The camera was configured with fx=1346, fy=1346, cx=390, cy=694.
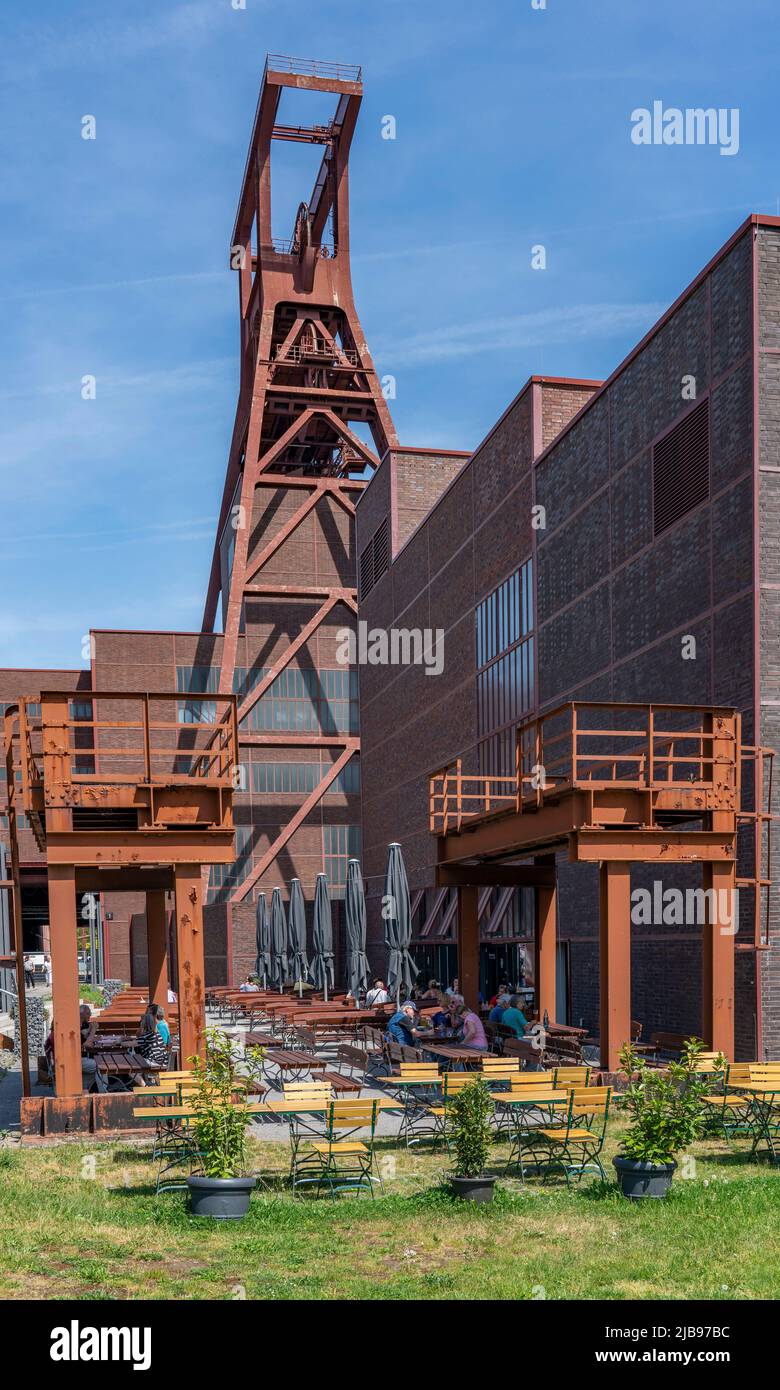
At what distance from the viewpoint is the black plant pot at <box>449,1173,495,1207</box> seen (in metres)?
11.6

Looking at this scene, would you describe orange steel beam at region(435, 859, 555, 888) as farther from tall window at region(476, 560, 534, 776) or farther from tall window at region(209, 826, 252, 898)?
tall window at region(209, 826, 252, 898)

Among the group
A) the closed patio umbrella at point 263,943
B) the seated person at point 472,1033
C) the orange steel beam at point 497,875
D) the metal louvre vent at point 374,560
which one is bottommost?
the closed patio umbrella at point 263,943

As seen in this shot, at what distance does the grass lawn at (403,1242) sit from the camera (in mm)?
9094

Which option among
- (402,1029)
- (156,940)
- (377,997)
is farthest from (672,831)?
(377,997)

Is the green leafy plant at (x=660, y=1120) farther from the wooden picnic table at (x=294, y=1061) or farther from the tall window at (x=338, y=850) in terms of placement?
the tall window at (x=338, y=850)

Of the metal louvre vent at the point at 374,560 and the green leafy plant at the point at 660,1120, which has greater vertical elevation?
the metal louvre vent at the point at 374,560

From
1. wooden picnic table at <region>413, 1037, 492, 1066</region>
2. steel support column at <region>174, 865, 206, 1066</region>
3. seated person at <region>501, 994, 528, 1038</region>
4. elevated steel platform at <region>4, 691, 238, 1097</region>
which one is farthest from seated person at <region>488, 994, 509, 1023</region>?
elevated steel platform at <region>4, 691, 238, 1097</region>

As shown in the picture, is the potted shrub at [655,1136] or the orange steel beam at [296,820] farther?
the orange steel beam at [296,820]

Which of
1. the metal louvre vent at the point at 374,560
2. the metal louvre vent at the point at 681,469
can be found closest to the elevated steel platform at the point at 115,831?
the metal louvre vent at the point at 681,469

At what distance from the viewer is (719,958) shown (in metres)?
18.1

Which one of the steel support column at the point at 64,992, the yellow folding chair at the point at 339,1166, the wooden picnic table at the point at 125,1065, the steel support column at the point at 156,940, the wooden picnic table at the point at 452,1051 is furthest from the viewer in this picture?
the steel support column at the point at 156,940

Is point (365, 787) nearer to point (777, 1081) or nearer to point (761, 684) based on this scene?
point (761, 684)

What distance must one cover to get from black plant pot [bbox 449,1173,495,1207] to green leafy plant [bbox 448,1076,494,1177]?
109 millimetres

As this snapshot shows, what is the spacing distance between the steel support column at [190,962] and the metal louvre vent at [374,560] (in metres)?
31.5
